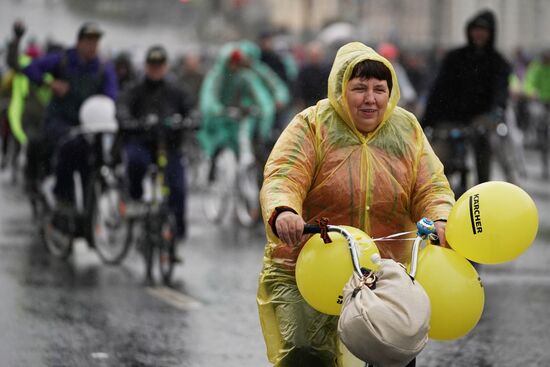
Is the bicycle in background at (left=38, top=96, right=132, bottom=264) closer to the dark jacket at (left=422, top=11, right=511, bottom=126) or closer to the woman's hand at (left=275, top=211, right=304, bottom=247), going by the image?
the dark jacket at (left=422, top=11, right=511, bottom=126)

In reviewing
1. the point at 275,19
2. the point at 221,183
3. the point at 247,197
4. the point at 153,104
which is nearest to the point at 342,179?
the point at 153,104

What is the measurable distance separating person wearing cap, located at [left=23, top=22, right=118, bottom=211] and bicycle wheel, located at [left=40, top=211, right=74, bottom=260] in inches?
7.0

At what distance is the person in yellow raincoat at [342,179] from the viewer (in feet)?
20.2

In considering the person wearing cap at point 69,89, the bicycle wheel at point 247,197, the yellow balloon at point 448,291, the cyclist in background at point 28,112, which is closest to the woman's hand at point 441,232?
the yellow balloon at point 448,291

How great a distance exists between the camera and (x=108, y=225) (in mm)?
13688

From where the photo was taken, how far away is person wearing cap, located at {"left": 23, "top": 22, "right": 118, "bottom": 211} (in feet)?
45.5

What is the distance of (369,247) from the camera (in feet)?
18.9

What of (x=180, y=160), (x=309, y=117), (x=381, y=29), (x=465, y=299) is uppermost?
(x=309, y=117)

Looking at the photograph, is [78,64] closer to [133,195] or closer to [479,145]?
[133,195]

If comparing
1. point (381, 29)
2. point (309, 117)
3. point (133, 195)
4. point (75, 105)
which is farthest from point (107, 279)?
point (381, 29)

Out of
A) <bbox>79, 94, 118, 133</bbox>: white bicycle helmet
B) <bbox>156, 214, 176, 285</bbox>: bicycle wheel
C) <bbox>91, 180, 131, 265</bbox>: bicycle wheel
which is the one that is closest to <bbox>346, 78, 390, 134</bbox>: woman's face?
<bbox>156, 214, 176, 285</bbox>: bicycle wheel

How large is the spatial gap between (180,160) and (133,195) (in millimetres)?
519

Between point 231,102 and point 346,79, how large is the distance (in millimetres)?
11211

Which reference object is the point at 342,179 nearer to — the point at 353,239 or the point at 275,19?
the point at 353,239
